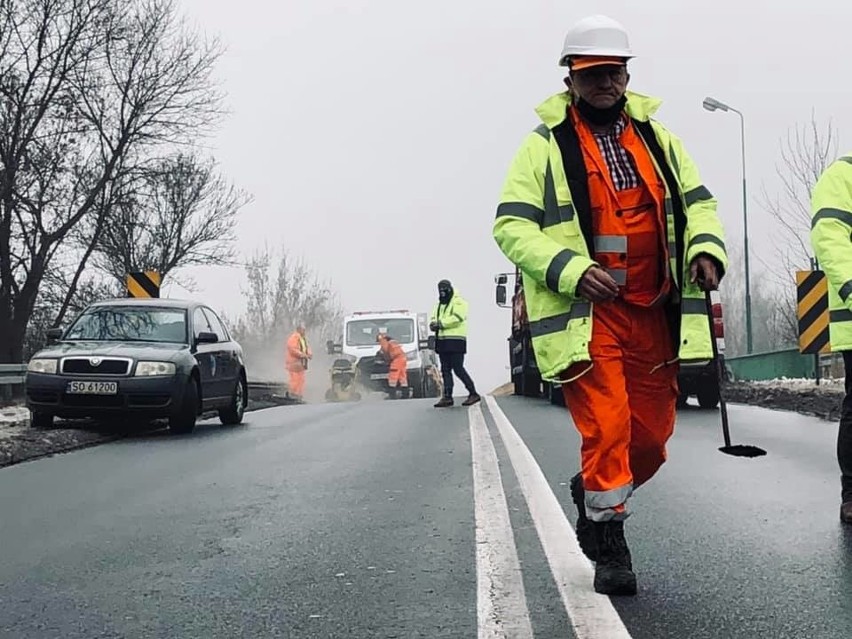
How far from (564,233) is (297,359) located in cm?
2615

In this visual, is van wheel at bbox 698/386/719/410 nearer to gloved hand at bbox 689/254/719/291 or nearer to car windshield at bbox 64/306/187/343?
car windshield at bbox 64/306/187/343

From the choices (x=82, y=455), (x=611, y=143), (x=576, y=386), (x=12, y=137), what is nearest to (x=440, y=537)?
(x=576, y=386)

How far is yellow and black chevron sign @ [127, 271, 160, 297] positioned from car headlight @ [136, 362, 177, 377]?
8645mm

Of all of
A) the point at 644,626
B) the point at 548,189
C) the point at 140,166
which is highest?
the point at 140,166

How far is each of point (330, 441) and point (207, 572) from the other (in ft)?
21.2

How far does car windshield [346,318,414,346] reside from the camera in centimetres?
3088

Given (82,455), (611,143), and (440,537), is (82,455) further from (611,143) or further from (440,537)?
(611,143)

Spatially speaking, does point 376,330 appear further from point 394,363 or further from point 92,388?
point 92,388

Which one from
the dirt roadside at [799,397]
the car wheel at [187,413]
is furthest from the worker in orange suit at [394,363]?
the car wheel at [187,413]

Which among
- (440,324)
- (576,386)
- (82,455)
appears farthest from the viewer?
(440,324)

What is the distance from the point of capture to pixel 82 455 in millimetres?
10852

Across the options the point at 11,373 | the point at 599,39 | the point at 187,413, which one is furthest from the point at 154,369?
the point at 599,39

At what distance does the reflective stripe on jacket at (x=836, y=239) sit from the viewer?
19.4ft

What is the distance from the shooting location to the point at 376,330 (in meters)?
31.0
